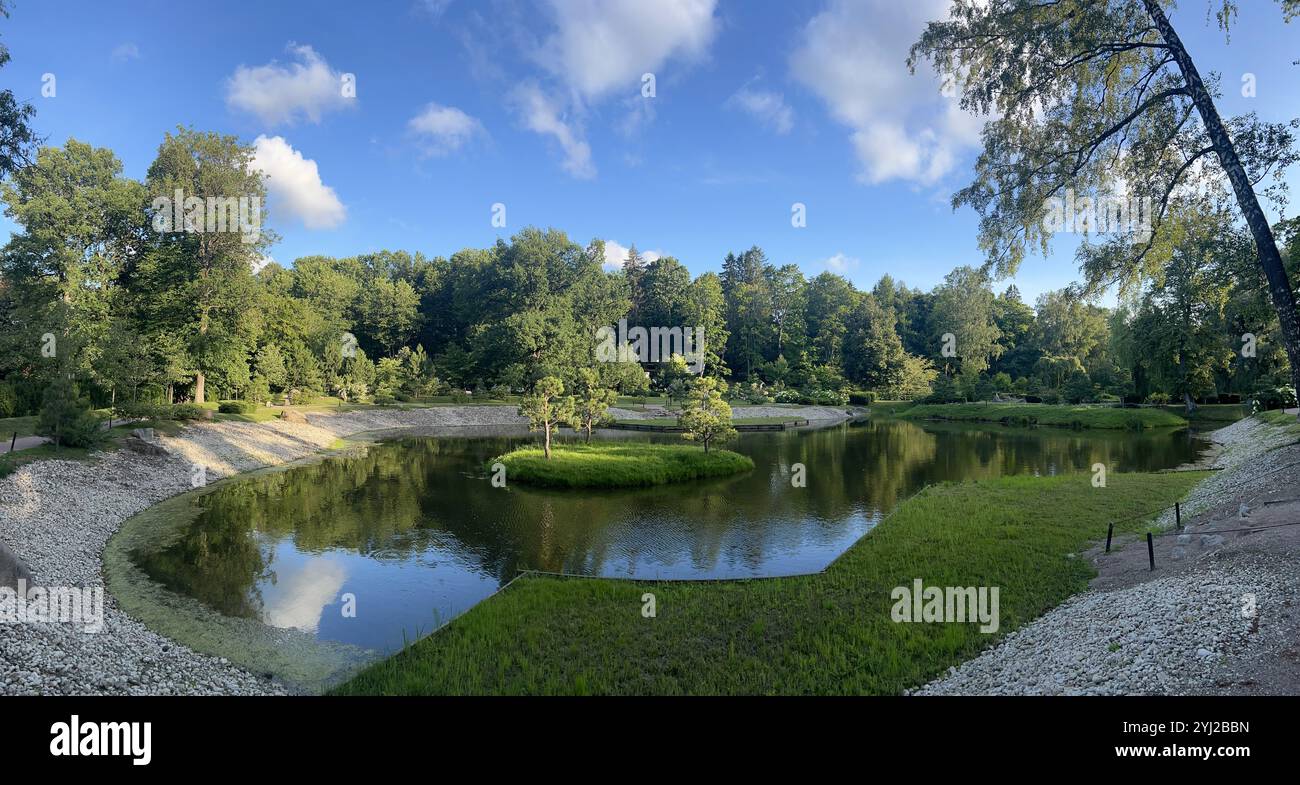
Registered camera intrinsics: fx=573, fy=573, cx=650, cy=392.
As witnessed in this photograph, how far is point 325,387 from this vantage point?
58.4 m

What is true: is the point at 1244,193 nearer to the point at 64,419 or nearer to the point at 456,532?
the point at 456,532

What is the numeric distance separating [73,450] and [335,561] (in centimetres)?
1432

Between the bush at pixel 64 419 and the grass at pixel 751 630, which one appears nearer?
the grass at pixel 751 630

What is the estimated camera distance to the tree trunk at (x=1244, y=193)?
463 inches

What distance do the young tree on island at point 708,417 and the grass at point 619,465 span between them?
0.95m

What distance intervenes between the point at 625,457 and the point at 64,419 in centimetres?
2185

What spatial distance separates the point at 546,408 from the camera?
3016 centimetres

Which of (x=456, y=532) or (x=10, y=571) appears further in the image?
(x=456, y=532)

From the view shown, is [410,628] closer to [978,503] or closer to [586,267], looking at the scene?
[978,503]

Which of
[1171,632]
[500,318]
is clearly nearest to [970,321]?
[500,318]

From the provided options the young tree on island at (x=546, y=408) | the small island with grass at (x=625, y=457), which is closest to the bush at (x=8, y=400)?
the small island with grass at (x=625, y=457)

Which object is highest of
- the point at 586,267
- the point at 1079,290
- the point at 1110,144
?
the point at 586,267

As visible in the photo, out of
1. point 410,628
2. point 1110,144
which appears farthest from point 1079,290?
point 410,628

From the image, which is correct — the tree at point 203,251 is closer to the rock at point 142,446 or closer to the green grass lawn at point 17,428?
the green grass lawn at point 17,428
